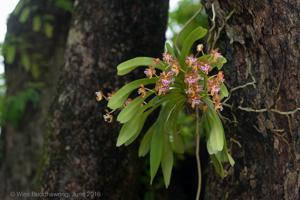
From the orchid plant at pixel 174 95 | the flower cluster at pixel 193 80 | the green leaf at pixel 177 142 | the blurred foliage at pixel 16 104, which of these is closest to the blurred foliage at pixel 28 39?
→ the blurred foliage at pixel 16 104

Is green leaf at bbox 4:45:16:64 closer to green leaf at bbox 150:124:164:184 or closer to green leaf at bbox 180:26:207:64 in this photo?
green leaf at bbox 150:124:164:184

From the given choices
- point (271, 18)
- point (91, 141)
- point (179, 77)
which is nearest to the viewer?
point (179, 77)

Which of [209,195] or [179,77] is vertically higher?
[179,77]

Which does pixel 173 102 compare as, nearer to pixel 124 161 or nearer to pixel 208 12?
pixel 208 12

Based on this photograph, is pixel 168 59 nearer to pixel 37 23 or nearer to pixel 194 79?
pixel 194 79

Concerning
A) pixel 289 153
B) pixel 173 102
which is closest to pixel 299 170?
pixel 289 153
